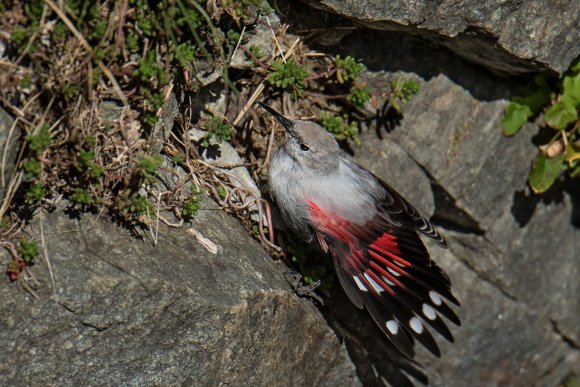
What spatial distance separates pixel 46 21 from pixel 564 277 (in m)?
4.74

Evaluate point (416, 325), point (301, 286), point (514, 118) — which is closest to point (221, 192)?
point (301, 286)

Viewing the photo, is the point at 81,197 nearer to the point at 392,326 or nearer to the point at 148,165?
the point at 148,165

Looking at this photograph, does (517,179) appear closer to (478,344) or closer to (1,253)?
(478,344)

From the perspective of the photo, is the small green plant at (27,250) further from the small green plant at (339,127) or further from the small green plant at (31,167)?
the small green plant at (339,127)

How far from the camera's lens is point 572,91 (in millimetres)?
4930

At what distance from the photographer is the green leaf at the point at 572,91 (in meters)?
4.91

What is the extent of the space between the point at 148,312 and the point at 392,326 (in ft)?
5.04

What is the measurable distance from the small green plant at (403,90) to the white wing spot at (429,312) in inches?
51.5

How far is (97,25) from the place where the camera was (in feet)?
11.1

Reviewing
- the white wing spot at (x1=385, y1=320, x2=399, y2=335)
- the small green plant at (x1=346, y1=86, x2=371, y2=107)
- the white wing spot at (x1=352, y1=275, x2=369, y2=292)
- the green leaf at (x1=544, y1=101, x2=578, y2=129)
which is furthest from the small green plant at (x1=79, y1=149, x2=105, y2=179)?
the green leaf at (x1=544, y1=101, x2=578, y2=129)

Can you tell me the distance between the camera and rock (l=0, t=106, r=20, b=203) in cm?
323

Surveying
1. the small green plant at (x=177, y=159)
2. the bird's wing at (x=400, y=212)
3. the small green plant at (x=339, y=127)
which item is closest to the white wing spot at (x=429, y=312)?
the bird's wing at (x=400, y=212)

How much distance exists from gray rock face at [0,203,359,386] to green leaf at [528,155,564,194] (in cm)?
218

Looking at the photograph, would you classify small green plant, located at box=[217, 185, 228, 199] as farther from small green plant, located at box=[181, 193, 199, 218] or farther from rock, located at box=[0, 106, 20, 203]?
rock, located at box=[0, 106, 20, 203]
